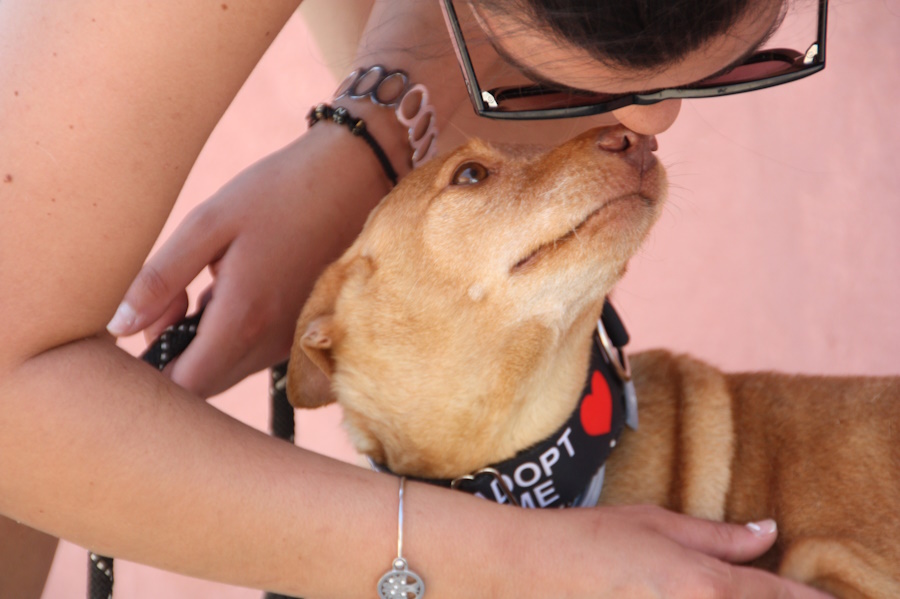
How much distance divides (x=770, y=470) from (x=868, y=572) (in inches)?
10.9

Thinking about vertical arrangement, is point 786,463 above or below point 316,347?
below

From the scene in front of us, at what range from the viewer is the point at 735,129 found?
3912 millimetres

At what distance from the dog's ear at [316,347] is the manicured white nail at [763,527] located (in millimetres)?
920

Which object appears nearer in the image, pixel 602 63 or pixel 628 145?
pixel 602 63

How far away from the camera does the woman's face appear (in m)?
1.27

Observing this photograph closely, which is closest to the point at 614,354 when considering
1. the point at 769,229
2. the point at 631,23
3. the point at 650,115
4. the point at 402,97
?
the point at 650,115

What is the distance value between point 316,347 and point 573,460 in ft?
1.93

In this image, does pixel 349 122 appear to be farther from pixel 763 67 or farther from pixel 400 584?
pixel 400 584

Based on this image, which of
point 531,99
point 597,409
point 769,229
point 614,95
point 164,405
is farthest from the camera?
point 769,229

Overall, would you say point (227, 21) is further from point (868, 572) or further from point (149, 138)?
point (868, 572)

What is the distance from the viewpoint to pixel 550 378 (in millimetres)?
1872

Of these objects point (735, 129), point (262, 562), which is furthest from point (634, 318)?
point (262, 562)

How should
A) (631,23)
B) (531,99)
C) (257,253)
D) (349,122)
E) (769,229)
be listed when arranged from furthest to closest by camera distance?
(769,229) → (349,122) → (257,253) → (531,99) → (631,23)

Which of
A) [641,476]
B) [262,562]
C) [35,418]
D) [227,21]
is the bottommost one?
[262,562]
